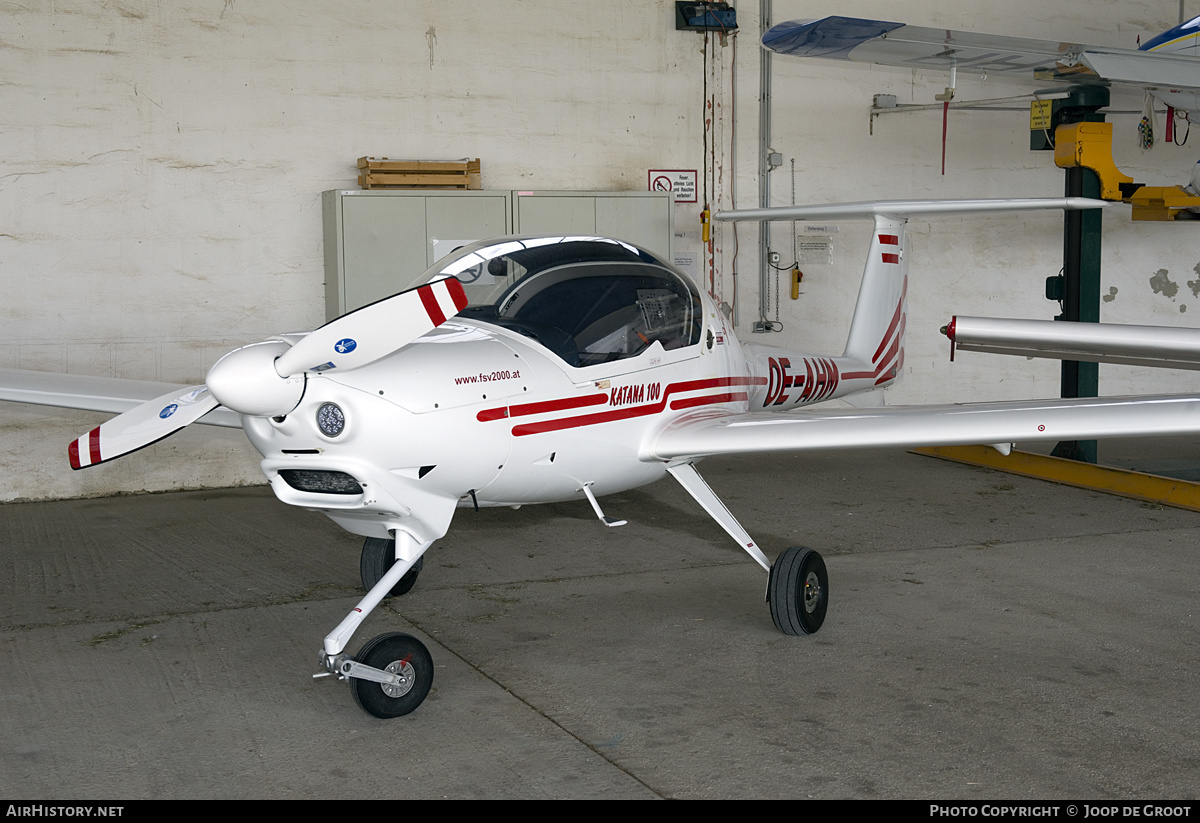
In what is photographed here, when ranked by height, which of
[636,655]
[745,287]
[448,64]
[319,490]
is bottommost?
[636,655]

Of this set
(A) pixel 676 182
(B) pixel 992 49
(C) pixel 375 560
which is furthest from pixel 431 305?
(A) pixel 676 182

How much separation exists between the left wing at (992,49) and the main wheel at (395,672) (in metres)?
4.62

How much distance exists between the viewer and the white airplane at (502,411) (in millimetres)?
3516

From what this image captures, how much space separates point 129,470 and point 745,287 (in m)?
5.22

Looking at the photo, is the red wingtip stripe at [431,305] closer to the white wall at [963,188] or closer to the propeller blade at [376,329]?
the propeller blade at [376,329]

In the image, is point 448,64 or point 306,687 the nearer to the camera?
point 306,687

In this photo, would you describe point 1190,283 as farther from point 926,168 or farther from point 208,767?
point 208,767

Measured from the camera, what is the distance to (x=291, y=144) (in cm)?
820

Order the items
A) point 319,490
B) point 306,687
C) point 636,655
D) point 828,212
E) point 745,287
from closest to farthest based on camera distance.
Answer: point 319,490
point 306,687
point 636,655
point 828,212
point 745,287

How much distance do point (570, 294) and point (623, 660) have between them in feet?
4.84

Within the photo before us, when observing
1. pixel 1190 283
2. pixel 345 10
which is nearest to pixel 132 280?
pixel 345 10

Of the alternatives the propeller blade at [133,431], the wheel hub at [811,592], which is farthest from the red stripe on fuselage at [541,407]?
the wheel hub at [811,592]

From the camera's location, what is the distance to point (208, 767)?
3.28 m

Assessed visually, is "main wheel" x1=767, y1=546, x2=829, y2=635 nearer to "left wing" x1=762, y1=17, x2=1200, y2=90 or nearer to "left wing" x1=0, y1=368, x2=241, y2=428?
"left wing" x1=0, y1=368, x2=241, y2=428
